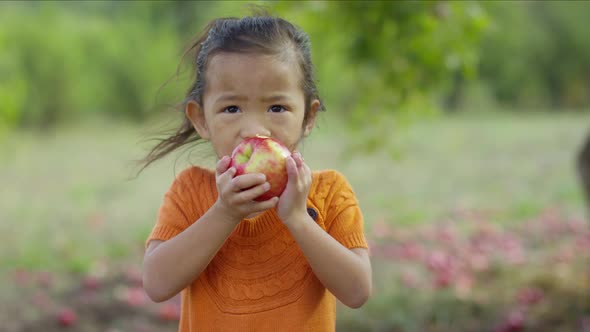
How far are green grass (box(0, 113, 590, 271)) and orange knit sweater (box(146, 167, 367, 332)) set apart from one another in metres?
1.75

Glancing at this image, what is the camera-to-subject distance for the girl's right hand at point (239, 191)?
128cm

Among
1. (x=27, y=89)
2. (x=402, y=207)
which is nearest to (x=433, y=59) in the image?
(x=402, y=207)

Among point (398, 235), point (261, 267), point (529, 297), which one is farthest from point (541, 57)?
point (261, 267)

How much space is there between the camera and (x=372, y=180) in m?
8.12

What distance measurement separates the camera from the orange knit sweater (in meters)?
1.43

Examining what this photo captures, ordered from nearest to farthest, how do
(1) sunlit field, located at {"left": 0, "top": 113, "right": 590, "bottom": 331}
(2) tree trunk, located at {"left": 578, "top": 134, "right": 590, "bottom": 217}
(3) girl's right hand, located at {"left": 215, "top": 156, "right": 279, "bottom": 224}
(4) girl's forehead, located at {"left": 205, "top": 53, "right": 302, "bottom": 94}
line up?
1. (3) girl's right hand, located at {"left": 215, "top": 156, "right": 279, "bottom": 224}
2. (4) girl's forehead, located at {"left": 205, "top": 53, "right": 302, "bottom": 94}
3. (2) tree trunk, located at {"left": 578, "top": 134, "right": 590, "bottom": 217}
4. (1) sunlit field, located at {"left": 0, "top": 113, "right": 590, "bottom": 331}

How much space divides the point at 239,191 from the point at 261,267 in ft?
0.77

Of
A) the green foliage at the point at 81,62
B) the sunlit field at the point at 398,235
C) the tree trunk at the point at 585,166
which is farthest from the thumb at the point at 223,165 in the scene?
the green foliage at the point at 81,62

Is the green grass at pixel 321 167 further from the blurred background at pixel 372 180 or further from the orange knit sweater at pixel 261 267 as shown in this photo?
the orange knit sweater at pixel 261 267

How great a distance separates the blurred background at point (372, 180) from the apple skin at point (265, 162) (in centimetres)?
27

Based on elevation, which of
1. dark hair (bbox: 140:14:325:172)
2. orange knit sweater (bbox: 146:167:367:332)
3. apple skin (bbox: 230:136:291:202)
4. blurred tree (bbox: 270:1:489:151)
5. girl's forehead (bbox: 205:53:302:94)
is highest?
blurred tree (bbox: 270:1:489:151)

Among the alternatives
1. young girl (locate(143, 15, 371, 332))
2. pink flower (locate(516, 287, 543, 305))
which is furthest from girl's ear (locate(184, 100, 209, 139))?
pink flower (locate(516, 287, 543, 305))

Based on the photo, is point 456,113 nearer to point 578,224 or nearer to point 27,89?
point 27,89

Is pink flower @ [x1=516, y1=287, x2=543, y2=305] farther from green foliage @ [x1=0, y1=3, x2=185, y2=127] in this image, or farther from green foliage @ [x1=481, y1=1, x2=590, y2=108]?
green foliage @ [x1=481, y1=1, x2=590, y2=108]
